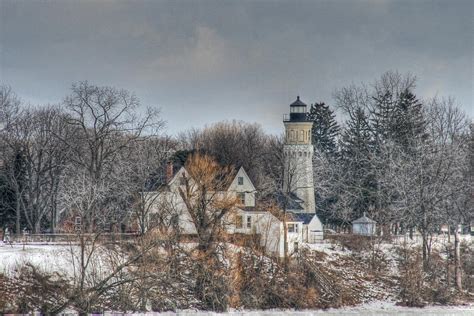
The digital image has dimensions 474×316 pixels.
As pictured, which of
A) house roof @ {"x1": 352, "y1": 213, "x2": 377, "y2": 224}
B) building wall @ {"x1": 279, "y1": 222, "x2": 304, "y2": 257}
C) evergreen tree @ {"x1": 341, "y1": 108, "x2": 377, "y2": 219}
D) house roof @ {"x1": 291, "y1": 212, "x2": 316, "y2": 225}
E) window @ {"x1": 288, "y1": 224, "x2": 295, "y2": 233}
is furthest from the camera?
→ evergreen tree @ {"x1": 341, "y1": 108, "x2": 377, "y2": 219}

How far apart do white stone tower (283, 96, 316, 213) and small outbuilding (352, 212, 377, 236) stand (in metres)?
4.18

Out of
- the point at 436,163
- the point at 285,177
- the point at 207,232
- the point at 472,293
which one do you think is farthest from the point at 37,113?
the point at 472,293

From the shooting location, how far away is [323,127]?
2322 inches

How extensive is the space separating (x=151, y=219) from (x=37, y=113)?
14769 millimetres

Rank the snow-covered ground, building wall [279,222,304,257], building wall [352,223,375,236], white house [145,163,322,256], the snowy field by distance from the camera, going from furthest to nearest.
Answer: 1. building wall [352,223,375,236]
2. building wall [279,222,304,257]
3. white house [145,163,322,256]
4. the snow-covered ground
5. the snowy field

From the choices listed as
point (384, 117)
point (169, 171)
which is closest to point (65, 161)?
point (169, 171)

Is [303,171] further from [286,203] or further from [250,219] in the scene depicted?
[250,219]

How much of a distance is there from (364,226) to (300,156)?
22.6 feet

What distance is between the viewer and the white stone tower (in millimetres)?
49312

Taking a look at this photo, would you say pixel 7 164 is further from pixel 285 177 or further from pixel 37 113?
pixel 285 177

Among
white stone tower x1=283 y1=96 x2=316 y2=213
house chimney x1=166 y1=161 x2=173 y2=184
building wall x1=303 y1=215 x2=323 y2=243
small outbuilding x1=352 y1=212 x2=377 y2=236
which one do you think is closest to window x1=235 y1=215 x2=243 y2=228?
house chimney x1=166 y1=161 x2=173 y2=184

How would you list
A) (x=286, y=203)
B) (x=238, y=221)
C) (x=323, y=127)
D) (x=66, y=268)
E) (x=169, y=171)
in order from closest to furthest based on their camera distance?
(x=66, y=268) < (x=238, y=221) < (x=169, y=171) < (x=286, y=203) < (x=323, y=127)

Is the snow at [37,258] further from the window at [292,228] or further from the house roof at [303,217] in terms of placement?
the house roof at [303,217]

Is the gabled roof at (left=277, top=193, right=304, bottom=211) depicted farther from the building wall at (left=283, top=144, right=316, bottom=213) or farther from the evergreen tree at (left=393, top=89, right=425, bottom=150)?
the evergreen tree at (left=393, top=89, right=425, bottom=150)
